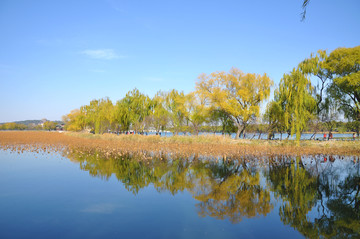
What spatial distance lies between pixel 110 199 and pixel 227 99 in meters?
31.8

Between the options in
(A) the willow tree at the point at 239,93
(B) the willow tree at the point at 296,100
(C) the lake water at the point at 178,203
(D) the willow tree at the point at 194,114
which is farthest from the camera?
(D) the willow tree at the point at 194,114

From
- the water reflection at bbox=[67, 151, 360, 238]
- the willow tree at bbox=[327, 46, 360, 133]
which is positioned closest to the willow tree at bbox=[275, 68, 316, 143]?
the willow tree at bbox=[327, 46, 360, 133]

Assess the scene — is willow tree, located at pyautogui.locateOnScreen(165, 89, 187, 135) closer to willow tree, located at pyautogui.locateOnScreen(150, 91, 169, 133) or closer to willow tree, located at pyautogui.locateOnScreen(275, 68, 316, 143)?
willow tree, located at pyautogui.locateOnScreen(150, 91, 169, 133)

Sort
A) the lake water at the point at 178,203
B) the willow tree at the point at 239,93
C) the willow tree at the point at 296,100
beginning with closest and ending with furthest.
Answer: the lake water at the point at 178,203 < the willow tree at the point at 296,100 < the willow tree at the point at 239,93

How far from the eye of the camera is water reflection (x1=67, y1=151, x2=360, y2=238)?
6.01 metres

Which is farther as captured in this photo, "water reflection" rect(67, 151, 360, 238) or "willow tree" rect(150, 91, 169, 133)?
"willow tree" rect(150, 91, 169, 133)

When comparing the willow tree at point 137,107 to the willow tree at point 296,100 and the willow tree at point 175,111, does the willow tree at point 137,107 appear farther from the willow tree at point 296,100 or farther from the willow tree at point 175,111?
the willow tree at point 296,100

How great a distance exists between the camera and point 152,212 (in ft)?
21.4

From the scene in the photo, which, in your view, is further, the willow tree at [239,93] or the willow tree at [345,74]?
the willow tree at [239,93]

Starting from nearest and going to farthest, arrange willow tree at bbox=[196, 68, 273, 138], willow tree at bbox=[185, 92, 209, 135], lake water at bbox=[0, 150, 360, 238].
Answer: lake water at bbox=[0, 150, 360, 238] < willow tree at bbox=[196, 68, 273, 138] < willow tree at bbox=[185, 92, 209, 135]

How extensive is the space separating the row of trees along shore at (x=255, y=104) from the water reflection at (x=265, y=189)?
14976mm

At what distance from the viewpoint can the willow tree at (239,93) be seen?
36.0 meters

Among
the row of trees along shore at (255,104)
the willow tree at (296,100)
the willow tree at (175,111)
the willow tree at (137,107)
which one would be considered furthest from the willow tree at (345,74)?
the willow tree at (137,107)

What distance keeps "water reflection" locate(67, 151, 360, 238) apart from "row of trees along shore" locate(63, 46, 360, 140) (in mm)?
14976
